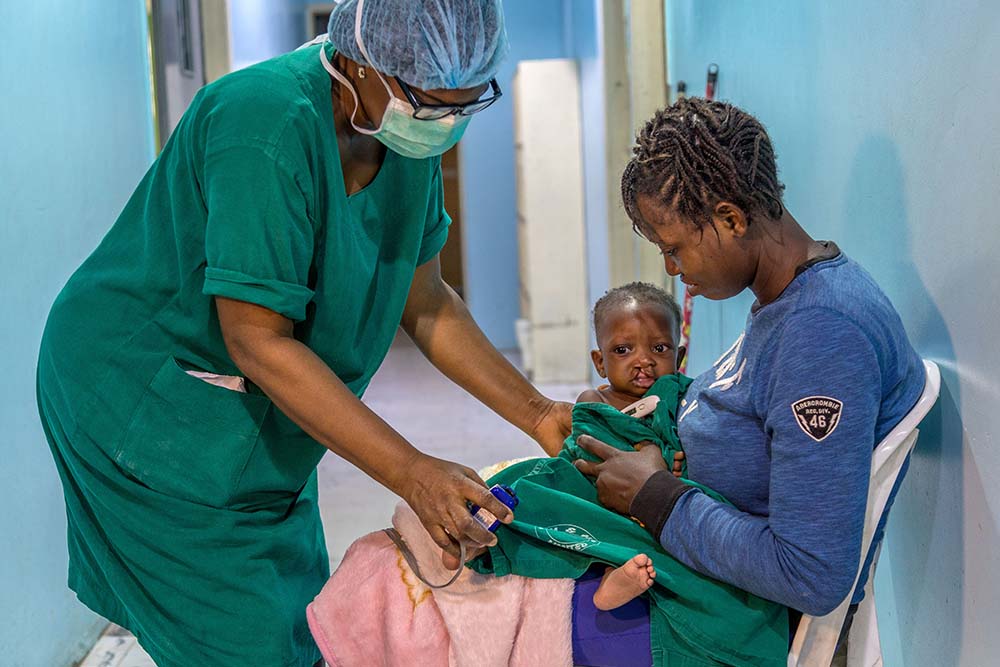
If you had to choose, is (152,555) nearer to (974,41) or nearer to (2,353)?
(2,353)

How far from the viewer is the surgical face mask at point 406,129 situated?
4.62 ft

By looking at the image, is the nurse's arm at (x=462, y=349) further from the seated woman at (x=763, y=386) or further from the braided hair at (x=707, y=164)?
the braided hair at (x=707, y=164)

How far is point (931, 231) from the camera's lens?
1.38 metres

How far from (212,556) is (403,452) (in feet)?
1.33

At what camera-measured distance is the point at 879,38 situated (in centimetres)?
157

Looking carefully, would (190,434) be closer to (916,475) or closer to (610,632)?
(610,632)

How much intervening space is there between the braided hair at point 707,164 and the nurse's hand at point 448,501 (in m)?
0.42

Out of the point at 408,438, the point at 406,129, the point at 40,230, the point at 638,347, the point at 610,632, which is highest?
the point at 406,129

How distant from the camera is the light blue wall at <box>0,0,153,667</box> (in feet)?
7.64

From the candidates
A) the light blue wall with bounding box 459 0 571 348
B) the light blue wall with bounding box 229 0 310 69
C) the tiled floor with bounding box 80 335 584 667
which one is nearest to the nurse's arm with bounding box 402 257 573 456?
the tiled floor with bounding box 80 335 584 667

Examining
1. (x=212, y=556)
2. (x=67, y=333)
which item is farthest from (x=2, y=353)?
(x=212, y=556)

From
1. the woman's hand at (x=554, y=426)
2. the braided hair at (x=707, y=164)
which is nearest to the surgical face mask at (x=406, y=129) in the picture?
the braided hair at (x=707, y=164)

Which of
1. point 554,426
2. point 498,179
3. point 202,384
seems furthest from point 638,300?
point 498,179

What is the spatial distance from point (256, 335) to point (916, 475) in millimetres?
931
